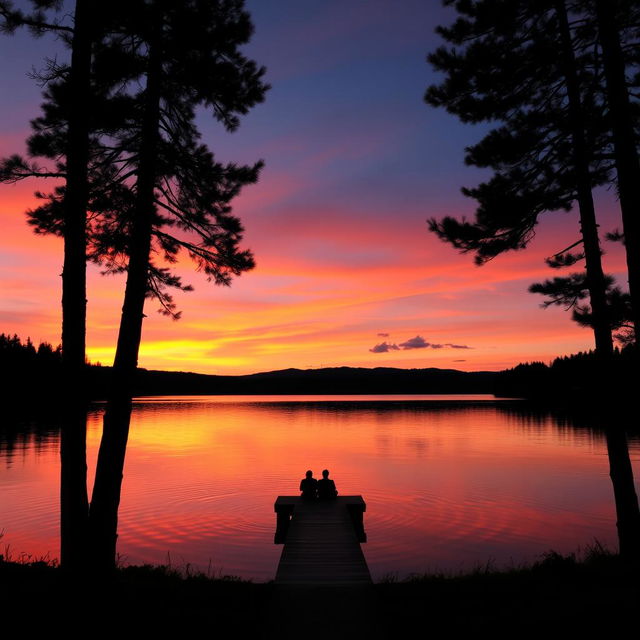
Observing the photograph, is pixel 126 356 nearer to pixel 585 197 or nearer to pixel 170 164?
pixel 170 164

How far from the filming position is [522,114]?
13.3 m

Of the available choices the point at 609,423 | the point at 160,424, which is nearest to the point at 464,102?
the point at 609,423

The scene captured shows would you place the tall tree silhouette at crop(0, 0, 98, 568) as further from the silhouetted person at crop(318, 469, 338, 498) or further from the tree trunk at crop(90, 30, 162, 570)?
the silhouetted person at crop(318, 469, 338, 498)

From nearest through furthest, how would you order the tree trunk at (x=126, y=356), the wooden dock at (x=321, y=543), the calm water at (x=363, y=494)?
the tree trunk at (x=126, y=356), the wooden dock at (x=321, y=543), the calm water at (x=363, y=494)

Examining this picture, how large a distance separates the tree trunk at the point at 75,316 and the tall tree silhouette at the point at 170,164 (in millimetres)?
394

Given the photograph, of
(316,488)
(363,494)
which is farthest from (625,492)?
(363,494)

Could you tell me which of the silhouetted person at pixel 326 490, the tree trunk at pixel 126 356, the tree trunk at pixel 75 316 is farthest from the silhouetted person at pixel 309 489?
the tree trunk at pixel 75 316

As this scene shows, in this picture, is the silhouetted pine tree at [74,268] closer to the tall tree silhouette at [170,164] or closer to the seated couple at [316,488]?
the tall tree silhouette at [170,164]

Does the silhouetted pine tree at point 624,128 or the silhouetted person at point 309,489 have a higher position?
the silhouetted pine tree at point 624,128

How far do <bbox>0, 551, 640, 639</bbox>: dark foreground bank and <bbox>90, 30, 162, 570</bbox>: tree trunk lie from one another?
920 millimetres

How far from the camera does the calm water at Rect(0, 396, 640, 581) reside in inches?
770

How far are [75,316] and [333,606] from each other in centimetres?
659

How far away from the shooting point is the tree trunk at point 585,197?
1198 centimetres

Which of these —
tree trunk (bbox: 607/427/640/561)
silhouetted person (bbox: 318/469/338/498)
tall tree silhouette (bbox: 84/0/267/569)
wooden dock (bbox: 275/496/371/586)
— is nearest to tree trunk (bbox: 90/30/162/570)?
tall tree silhouette (bbox: 84/0/267/569)
